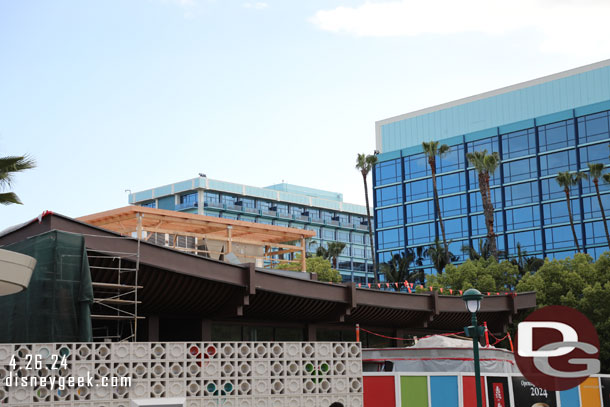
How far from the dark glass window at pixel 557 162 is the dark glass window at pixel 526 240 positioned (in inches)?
251

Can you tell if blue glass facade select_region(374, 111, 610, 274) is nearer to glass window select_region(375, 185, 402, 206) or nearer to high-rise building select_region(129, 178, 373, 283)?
glass window select_region(375, 185, 402, 206)

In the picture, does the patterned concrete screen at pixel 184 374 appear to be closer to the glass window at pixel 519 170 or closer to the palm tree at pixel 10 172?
the palm tree at pixel 10 172

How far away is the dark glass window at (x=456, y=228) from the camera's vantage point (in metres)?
84.3

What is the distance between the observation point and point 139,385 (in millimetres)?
16328

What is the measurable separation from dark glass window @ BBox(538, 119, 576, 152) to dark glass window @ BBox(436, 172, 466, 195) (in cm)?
965

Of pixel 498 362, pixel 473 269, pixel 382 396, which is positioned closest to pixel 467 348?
pixel 498 362

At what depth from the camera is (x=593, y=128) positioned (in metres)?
75.3

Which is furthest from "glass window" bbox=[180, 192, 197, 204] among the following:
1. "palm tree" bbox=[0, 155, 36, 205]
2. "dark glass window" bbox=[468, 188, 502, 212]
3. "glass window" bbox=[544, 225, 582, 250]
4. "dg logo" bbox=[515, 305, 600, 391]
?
"palm tree" bbox=[0, 155, 36, 205]

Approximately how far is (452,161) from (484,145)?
429cm

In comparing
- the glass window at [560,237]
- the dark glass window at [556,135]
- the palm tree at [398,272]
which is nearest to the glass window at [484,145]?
the dark glass window at [556,135]

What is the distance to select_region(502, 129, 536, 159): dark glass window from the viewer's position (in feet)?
264

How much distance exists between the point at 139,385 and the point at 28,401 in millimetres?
2306

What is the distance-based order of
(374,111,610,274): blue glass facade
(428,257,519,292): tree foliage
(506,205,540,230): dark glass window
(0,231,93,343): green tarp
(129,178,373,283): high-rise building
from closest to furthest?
(0,231,93,343): green tarp, (428,257,519,292): tree foliage, (374,111,610,274): blue glass facade, (506,205,540,230): dark glass window, (129,178,373,283): high-rise building

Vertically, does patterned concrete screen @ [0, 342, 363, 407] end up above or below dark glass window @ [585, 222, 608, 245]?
below
